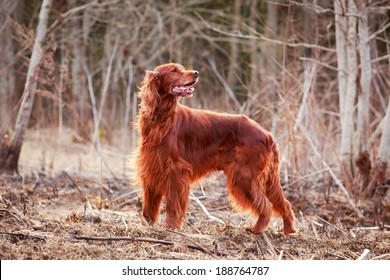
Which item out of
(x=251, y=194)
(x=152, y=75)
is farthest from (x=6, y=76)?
(x=251, y=194)

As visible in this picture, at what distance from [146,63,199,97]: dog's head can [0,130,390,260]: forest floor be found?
1.12 metres

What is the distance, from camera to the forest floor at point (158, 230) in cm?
458

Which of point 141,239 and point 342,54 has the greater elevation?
point 342,54

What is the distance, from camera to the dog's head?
18.2 ft

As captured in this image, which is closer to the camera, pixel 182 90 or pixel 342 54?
pixel 182 90

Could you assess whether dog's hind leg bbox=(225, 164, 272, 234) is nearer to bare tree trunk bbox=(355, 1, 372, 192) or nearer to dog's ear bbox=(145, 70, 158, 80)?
dog's ear bbox=(145, 70, 158, 80)

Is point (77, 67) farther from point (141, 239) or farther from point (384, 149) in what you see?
point (141, 239)

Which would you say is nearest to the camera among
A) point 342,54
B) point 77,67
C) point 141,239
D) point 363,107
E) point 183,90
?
point 141,239

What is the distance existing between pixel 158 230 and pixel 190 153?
2.89ft

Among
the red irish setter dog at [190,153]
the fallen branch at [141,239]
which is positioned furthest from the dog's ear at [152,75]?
the fallen branch at [141,239]

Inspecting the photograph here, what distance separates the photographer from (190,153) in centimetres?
575

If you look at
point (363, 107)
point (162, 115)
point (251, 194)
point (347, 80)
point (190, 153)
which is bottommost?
point (251, 194)

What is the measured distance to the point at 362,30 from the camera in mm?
7980

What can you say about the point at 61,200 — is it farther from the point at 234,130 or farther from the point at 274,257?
the point at 274,257
